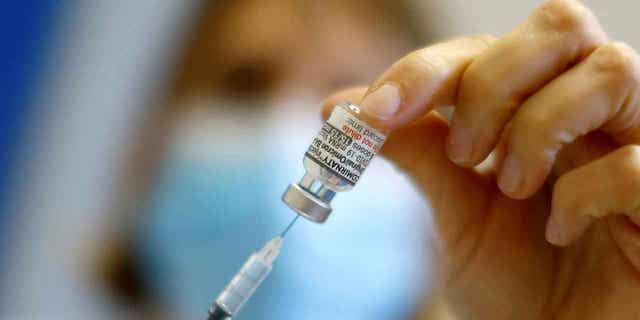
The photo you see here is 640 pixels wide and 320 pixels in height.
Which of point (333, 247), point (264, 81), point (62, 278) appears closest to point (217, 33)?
point (264, 81)

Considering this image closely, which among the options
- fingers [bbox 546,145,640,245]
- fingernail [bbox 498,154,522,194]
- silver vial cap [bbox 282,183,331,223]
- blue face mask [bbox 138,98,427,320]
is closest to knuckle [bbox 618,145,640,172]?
fingers [bbox 546,145,640,245]

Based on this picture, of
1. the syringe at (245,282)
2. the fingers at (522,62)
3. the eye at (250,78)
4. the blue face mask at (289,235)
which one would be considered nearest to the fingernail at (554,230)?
the fingers at (522,62)

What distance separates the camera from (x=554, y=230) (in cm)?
61

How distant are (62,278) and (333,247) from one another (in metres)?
0.83

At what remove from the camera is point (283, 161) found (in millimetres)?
1220

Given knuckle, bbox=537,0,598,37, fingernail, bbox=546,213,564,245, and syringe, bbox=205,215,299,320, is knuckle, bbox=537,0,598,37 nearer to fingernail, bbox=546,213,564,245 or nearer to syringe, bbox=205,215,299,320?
fingernail, bbox=546,213,564,245

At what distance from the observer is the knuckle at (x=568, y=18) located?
0.56 metres

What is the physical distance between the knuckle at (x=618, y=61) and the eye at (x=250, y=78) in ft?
2.77

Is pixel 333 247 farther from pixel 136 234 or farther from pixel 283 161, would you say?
pixel 136 234

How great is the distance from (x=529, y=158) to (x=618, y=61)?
0.44ft

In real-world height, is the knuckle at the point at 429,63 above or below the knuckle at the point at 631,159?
below

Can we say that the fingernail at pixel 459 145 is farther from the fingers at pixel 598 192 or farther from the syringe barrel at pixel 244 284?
the syringe barrel at pixel 244 284

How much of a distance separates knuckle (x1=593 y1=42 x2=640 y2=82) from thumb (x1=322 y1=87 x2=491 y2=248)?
22 centimetres

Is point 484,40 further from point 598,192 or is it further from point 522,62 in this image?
point 598,192
